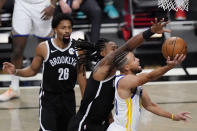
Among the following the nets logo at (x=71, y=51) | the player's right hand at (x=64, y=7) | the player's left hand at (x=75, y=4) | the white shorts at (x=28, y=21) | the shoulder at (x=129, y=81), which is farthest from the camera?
the player's left hand at (x=75, y=4)

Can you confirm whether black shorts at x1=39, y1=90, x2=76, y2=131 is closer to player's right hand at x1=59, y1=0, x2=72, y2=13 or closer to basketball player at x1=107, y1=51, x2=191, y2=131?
basketball player at x1=107, y1=51, x2=191, y2=131

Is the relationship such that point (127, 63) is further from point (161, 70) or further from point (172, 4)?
point (172, 4)

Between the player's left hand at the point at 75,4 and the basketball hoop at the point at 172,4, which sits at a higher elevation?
the basketball hoop at the point at 172,4

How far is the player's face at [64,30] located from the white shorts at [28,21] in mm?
1709

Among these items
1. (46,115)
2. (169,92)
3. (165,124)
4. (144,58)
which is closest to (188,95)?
(169,92)

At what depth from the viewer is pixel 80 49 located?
5.39m

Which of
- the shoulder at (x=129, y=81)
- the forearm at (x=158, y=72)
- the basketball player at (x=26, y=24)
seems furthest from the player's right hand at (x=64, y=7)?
the forearm at (x=158, y=72)

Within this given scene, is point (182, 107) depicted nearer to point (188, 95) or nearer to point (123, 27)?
point (188, 95)

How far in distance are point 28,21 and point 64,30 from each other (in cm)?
186

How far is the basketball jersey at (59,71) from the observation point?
18.9 ft

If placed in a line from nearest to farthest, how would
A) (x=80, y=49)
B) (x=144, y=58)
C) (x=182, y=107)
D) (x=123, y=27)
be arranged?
1. (x=80, y=49)
2. (x=182, y=107)
3. (x=144, y=58)
4. (x=123, y=27)

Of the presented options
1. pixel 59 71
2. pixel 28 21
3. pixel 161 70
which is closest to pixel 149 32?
pixel 161 70

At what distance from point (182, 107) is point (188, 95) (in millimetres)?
567

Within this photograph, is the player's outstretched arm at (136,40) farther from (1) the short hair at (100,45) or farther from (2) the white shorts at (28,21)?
(2) the white shorts at (28,21)
